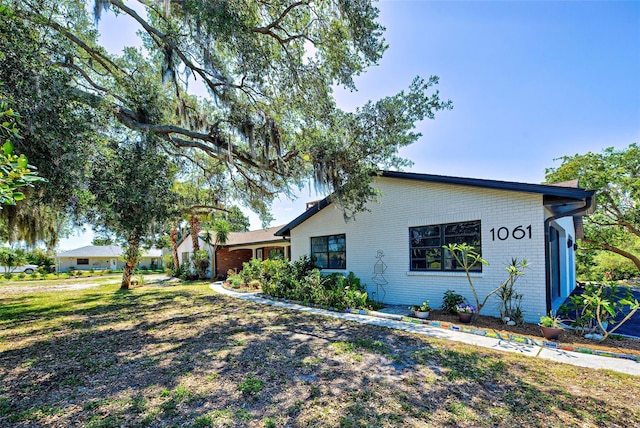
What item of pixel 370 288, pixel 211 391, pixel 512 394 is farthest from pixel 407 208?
pixel 211 391

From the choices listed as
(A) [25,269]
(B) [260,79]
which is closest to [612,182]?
(B) [260,79]

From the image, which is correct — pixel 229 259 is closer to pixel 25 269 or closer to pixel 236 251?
pixel 236 251

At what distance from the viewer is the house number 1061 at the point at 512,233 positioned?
7.12 meters

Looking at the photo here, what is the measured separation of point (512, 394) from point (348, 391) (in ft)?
6.52

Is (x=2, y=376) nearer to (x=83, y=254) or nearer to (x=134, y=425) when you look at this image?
(x=134, y=425)

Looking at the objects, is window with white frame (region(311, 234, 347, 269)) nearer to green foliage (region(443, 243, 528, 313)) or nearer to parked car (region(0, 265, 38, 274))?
green foliage (region(443, 243, 528, 313))

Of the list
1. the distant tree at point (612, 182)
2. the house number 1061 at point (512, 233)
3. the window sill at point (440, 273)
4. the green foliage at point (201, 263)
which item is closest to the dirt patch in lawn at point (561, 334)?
the window sill at point (440, 273)

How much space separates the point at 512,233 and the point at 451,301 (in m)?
2.26

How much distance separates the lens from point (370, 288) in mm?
10469

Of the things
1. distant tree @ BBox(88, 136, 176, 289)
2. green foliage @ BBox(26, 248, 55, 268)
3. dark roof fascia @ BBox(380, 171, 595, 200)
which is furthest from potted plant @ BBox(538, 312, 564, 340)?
green foliage @ BBox(26, 248, 55, 268)

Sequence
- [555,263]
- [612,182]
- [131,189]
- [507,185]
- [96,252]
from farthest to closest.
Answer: [96,252], [612,182], [555,263], [507,185], [131,189]

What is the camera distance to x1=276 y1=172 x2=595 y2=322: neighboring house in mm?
6961

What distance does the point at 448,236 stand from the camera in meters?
8.61

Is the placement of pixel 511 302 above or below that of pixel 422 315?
above
